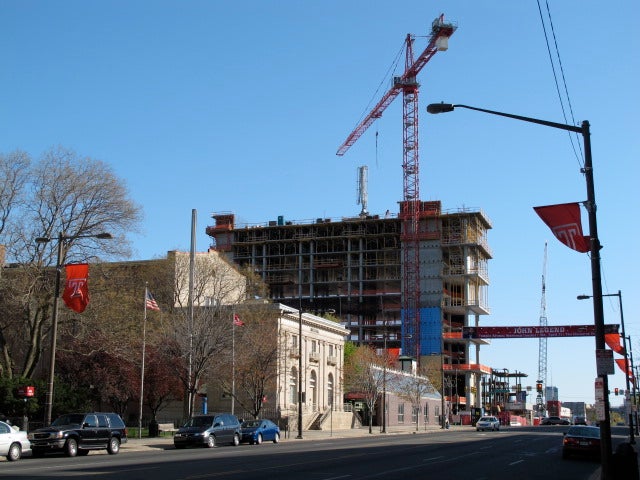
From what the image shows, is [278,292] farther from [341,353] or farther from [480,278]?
[341,353]

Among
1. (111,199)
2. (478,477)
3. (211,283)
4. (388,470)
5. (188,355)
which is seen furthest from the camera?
(211,283)

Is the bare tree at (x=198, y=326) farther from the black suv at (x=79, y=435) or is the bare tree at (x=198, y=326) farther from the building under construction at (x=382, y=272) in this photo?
the building under construction at (x=382, y=272)

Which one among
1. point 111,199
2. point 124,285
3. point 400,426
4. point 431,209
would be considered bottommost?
point 400,426

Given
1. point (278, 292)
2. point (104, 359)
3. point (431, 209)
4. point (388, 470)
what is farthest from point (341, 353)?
point (278, 292)

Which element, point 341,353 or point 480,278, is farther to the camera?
point 480,278

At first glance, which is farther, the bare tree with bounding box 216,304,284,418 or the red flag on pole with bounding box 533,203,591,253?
the bare tree with bounding box 216,304,284,418

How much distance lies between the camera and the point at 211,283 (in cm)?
6569

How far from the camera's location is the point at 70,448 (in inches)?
1205

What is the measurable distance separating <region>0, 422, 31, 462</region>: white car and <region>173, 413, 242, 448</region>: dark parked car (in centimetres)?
1119

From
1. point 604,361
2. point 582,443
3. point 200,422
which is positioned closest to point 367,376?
point 200,422

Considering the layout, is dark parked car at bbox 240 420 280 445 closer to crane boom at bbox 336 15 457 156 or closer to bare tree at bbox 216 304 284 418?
bare tree at bbox 216 304 284 418

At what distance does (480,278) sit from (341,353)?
7137cm

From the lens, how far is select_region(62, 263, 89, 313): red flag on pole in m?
32.7

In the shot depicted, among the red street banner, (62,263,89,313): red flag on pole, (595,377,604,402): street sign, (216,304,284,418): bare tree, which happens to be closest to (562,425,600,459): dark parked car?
(595,377,604,402): street sign
